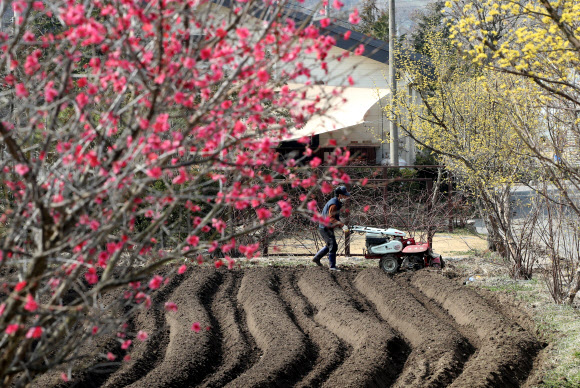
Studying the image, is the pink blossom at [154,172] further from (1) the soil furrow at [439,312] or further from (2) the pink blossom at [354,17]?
(1) the soil furrow at [439,312]

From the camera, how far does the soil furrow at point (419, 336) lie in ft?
22.5

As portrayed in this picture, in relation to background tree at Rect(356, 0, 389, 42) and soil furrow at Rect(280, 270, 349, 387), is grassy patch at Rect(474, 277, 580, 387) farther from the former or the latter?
background tree at Rect(356, 0, 389, 42)

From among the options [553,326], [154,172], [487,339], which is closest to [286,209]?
[154,172]

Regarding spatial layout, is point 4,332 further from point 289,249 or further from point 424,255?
point 289,249

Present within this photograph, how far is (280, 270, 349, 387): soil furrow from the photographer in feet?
23.0

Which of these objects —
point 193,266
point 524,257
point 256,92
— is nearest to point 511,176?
point 524,257

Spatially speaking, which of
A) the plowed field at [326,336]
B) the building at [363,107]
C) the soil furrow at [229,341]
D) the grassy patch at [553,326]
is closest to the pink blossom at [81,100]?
the plowed field at [326,336]

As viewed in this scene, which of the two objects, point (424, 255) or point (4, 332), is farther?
point (424, 255)

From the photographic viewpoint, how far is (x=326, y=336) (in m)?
8.26

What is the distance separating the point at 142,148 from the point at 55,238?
26.9 inches

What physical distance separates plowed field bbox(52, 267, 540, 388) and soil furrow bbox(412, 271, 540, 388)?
0.05 feet

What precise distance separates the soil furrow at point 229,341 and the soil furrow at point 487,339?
2.36m

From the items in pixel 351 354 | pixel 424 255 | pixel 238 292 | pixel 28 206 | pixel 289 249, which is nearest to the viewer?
pixel 28 206

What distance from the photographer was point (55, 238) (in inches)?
137
